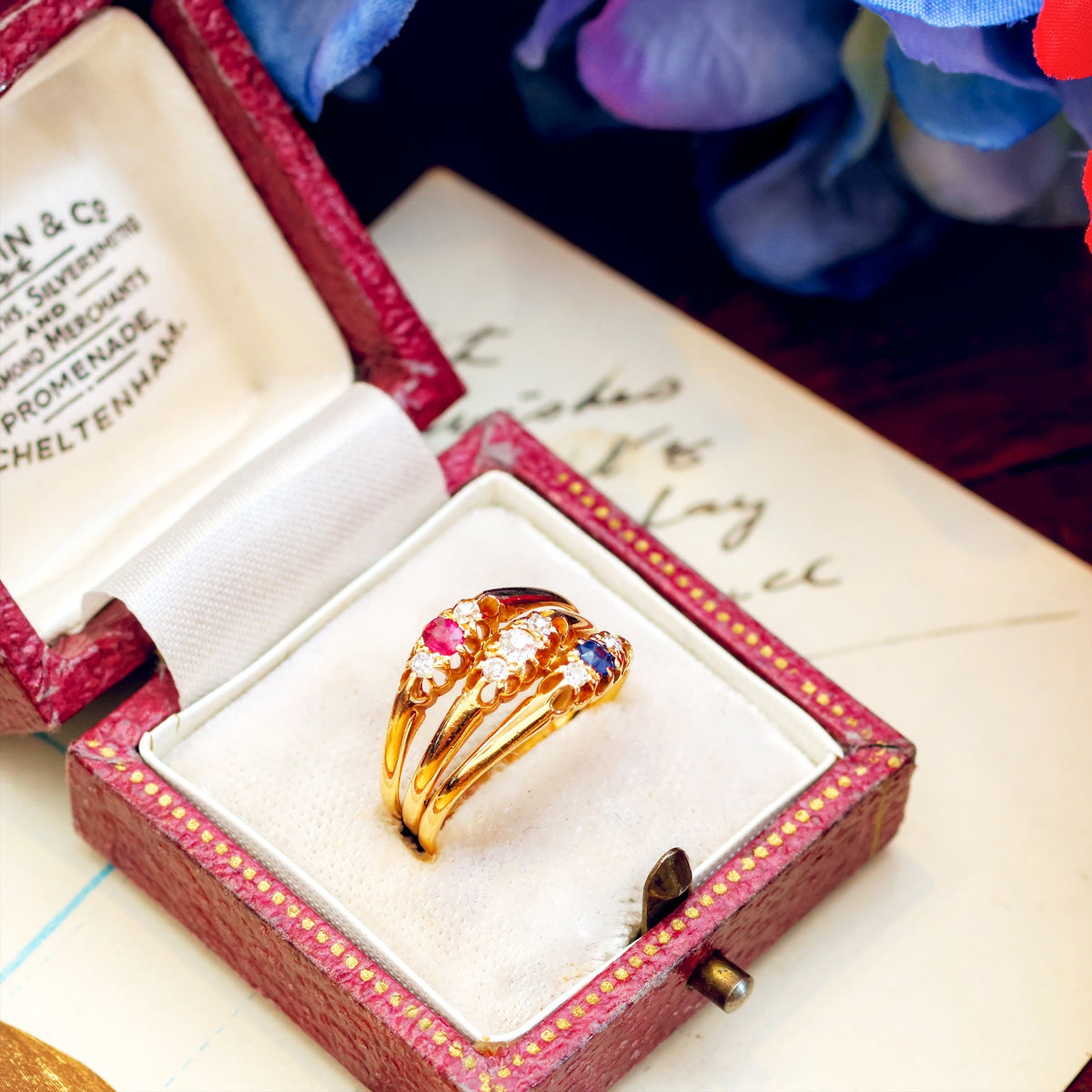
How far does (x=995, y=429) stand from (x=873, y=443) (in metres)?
0.06

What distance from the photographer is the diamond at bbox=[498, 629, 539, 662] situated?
1.76 feet

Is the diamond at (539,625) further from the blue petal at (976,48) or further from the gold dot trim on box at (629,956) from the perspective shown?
the blue petal at (976,48)

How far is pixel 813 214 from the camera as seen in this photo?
745 millimetres

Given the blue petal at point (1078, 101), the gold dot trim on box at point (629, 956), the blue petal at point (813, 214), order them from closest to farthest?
the gold dot trim on box at point (629, 956) → the blue petal at point (1078, 101) → the blue petal at point (813, 214)

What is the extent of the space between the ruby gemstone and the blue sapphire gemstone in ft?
0.15

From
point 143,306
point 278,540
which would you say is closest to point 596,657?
point 278,540

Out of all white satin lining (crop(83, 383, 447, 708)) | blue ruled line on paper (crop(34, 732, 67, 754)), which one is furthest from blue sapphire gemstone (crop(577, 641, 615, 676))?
blue ruled line on paper (crop(34, 732, 67, 754))

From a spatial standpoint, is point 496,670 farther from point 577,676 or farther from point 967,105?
point 967,105

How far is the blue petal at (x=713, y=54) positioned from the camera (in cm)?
67

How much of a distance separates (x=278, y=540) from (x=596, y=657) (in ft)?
0.49

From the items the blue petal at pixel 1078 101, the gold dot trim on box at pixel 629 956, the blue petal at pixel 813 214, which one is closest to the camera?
the gold dot trim on box at pixel 629 956

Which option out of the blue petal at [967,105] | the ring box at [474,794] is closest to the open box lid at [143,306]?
the ring box at [474,794]

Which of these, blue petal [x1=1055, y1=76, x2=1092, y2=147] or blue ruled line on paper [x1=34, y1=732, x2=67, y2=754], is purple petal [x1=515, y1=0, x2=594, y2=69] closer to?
blue petal [x1=1055, y1=76, x2=1092, y2=147]

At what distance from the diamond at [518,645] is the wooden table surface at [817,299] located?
28cm
